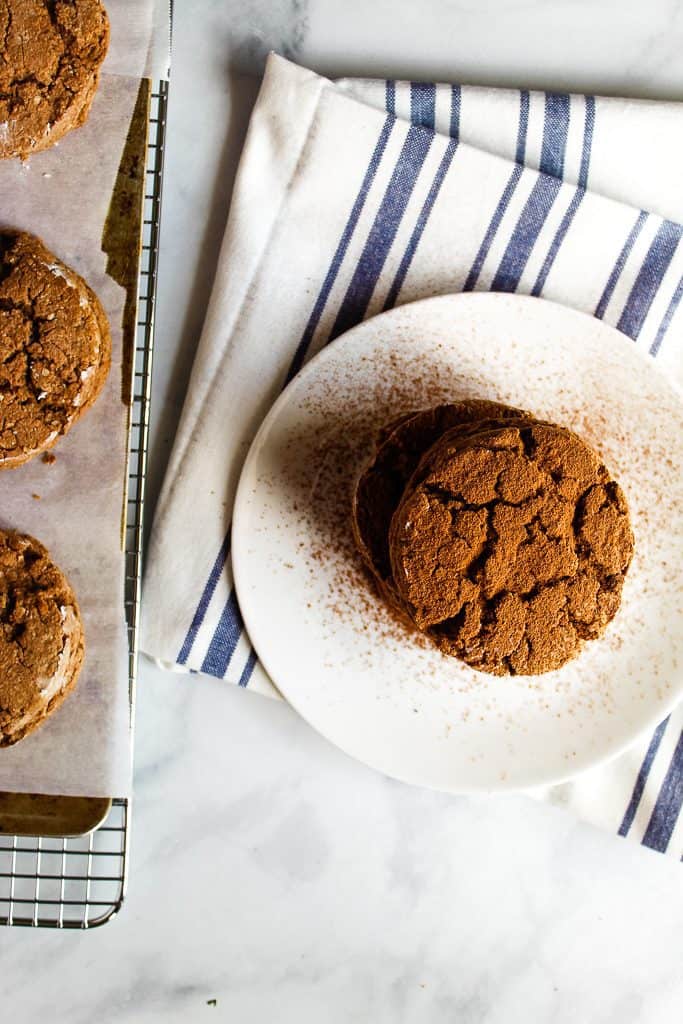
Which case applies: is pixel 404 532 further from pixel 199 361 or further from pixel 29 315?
pixel 29 315

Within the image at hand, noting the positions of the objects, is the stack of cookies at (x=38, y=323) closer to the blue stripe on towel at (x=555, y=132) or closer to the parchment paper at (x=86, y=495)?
the parchment paper at (x=86, y=495)

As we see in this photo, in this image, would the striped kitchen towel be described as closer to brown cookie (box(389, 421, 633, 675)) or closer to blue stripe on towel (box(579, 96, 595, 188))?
blue stripe on towel (box(579, 96, 595, 188))

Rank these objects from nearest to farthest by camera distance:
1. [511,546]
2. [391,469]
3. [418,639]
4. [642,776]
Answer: [511,546]
[391,469]
[418,639]
[642,776]

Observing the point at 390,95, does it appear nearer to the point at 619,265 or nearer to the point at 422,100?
the point at 422,100

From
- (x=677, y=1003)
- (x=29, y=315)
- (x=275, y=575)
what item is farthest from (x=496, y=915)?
(x=29, y=315)

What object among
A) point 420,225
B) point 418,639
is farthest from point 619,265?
point 418,639

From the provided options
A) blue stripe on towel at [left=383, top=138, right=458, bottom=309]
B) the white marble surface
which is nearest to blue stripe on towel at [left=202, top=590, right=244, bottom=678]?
the white marble surface
